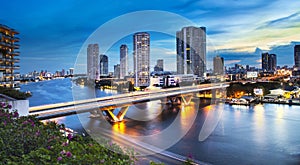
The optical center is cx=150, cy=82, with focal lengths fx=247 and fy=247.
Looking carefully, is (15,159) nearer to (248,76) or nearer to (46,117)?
(46,117)

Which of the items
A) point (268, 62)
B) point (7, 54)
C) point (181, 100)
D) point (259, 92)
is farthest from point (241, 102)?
point (268, 62)

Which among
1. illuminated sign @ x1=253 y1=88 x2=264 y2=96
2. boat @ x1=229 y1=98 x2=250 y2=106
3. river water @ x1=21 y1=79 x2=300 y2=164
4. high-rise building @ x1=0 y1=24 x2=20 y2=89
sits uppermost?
high-rise building @ x1=0 y1=24 x2=20 y2=89

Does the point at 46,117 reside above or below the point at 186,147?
above

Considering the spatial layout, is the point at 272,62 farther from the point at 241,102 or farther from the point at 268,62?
the point at 241,102

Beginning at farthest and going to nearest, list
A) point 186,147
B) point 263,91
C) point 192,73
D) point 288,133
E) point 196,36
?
point 192,73 < point 196,36 < point 263,91 < point 288,133 < point 186,147

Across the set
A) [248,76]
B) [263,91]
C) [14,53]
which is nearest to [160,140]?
[14,53]

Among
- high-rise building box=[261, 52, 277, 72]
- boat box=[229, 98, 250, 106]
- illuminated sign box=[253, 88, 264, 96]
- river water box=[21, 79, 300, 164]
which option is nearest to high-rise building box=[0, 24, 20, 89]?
river water box=[21, 79, 300, 164]

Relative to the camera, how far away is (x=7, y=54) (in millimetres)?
13805

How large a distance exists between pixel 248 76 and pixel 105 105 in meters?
35.1

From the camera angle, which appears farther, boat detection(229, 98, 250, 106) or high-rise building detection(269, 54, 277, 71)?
high-rise building detection(269, 54, 277, 71)

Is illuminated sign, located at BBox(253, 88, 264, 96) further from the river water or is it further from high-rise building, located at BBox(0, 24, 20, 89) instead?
high-rise building, located at BBox(0, 24, 20, 89)

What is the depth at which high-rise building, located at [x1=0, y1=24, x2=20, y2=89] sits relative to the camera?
1324cm

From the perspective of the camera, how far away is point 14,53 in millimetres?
14609

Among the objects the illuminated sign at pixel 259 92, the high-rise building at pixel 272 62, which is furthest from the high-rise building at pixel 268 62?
the illuminated sign at pixel 259 92
